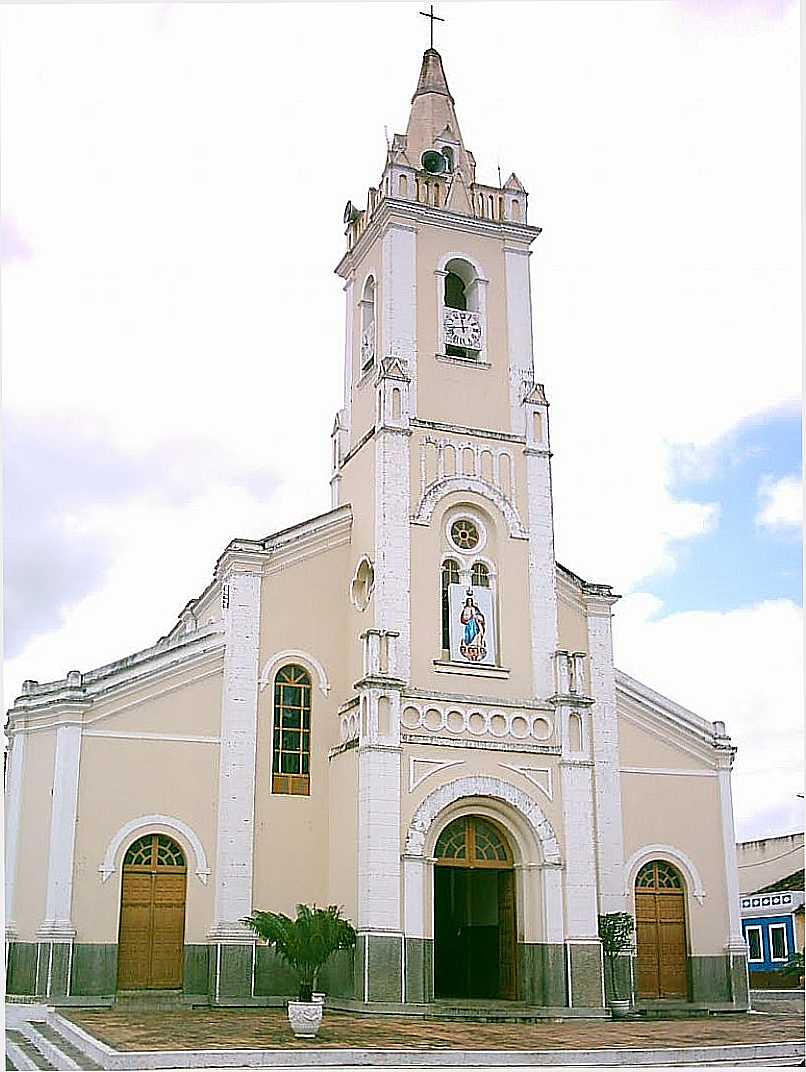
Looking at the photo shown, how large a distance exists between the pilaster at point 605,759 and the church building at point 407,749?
0.05 metres

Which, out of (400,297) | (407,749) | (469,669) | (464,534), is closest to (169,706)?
(407,749)

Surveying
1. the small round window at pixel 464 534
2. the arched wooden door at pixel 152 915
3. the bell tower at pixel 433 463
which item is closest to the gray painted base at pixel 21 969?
the arched wooden door at pixel 152 915

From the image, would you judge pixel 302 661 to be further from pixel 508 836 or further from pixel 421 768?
pixel 508 836

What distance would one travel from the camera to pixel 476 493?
2488 cm

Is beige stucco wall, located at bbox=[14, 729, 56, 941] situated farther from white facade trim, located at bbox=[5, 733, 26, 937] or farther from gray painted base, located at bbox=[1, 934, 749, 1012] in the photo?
gray painted base, located at bbox=[1, 934, 749, 1012]

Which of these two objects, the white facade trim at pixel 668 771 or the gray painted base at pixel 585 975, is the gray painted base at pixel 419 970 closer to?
the gray painted base at pixel 585 975

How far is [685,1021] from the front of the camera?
21281mm

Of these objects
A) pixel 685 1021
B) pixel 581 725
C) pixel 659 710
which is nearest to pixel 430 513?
pixel 581 725

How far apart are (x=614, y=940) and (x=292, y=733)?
23.0ft

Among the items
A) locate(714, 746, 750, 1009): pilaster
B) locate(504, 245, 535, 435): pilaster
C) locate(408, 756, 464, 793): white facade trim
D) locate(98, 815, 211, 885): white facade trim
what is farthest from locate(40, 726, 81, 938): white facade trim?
locate(714, 746, 750, 1009): pilaster

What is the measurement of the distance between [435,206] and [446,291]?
186 cm

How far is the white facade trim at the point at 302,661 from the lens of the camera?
78.3 ft

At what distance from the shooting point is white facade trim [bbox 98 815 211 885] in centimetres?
2191

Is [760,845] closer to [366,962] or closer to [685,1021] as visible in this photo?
[685,1021]
